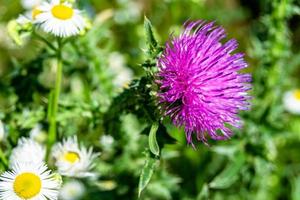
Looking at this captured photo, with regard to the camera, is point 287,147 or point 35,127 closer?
point 35,127

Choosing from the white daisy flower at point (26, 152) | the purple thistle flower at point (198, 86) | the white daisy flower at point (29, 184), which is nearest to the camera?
the white daisy flower at point (29, 184)

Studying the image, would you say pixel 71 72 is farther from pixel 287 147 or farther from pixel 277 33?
pixel 287 147

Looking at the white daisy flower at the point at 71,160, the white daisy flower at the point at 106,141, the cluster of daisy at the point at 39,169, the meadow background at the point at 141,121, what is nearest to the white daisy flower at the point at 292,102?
the meadow background at the point at 141,121

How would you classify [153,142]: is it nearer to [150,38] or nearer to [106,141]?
[150,38]

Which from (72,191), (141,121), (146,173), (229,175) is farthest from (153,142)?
(72,191)

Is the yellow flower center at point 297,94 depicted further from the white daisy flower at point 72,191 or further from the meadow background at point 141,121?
the white daisy flower at point 72,191

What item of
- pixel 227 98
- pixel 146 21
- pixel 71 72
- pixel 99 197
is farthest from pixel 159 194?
pixel 146 21

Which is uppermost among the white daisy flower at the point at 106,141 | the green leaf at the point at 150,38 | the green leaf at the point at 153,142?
the white daisy flower at the point at 106,141

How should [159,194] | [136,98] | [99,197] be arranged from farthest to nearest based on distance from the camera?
[159,194]
[99,197]
[136,98]

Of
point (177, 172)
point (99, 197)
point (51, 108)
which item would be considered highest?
point (177, 172)
